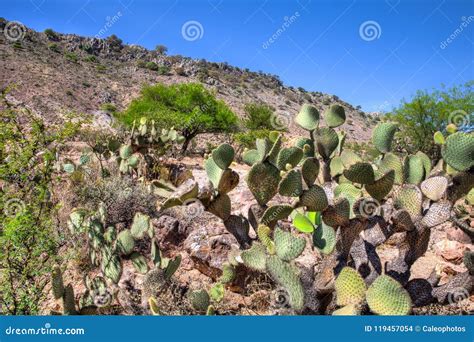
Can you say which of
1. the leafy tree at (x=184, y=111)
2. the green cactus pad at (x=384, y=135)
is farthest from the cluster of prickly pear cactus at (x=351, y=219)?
the leafy tree at (x=184, y=111)

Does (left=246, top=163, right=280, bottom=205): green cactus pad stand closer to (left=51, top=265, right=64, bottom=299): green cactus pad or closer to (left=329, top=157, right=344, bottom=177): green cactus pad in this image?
(left=51, top=265, right=64, bottom=299): green cactus pad

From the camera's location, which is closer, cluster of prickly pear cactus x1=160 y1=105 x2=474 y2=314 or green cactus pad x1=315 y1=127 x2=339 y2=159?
cluster of prickly pear cactus x1=160 y1=105 x2=474 y2=314

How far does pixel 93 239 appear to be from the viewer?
447 centimetres

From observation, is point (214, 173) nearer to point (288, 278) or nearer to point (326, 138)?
point (288, 278)

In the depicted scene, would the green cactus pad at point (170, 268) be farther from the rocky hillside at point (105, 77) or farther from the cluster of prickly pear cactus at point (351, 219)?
the rocky hillside at point (105, 77)

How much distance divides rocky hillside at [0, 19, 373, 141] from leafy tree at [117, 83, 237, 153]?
12.8 ft

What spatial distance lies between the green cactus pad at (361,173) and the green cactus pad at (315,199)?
245mm

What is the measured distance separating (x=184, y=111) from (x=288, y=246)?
67.0 ft

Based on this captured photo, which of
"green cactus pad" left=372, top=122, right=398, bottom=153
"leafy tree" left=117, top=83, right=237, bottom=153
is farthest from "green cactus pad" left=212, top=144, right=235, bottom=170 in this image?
"leafy tree" left=117, top=83, right=237, bottom=153

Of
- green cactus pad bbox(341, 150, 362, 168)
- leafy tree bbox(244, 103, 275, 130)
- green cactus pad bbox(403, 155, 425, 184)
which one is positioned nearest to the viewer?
green cactus pad bbox(403, 155, 425, 184)

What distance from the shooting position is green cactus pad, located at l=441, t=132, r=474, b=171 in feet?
10.9

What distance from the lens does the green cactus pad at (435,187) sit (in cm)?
344

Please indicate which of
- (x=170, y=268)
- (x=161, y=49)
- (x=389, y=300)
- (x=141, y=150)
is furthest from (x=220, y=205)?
(x=161, y=49)

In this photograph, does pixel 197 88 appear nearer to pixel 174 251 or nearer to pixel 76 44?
pixel 174 251
